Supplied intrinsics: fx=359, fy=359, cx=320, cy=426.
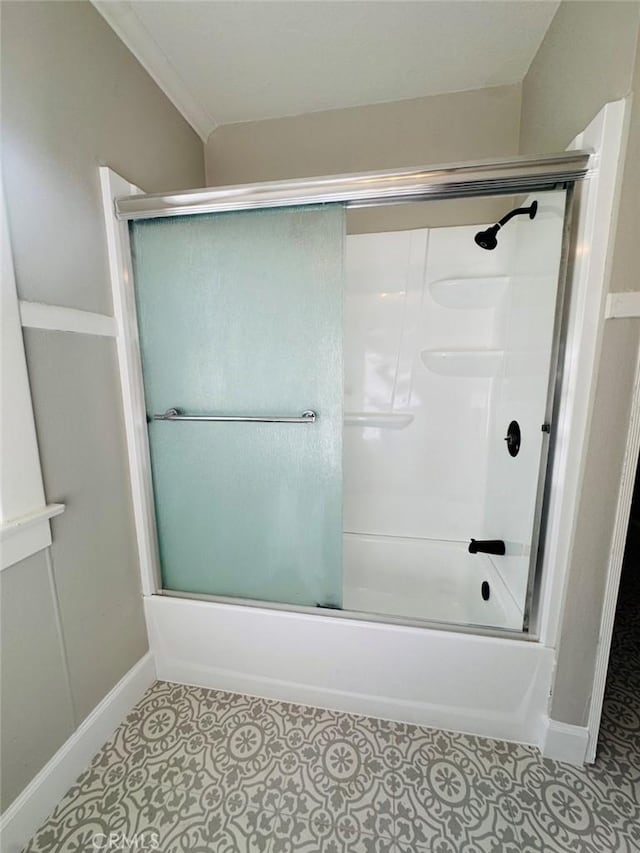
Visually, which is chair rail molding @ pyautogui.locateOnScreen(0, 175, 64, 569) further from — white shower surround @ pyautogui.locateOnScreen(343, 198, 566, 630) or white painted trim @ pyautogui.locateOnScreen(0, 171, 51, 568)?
white shower surround @ pyautogui.locateOnScreen(343, 198, 566, 630)

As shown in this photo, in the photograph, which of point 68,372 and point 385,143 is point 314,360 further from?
point 385,143

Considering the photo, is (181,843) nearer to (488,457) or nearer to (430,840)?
(430,840)

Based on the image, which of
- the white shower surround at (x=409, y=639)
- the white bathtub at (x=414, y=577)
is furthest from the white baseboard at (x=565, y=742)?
the white bathtub at (x=414, y=577)

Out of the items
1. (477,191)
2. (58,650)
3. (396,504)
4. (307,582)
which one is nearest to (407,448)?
(396,504)

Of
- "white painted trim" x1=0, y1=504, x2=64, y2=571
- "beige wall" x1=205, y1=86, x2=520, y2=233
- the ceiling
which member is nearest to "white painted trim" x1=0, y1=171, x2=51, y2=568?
"white painted trim" x1=0, y1=504, x2=64, y2=571

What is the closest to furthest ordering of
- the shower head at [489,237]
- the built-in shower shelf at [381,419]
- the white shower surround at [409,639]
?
1. the white shower surround at [409,639]
2. the shower head at [489,237]
3. the built-in shower shelf at [381,419]

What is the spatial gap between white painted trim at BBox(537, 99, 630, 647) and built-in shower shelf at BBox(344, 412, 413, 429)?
0.87 m

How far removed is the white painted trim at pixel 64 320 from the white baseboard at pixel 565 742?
188cm

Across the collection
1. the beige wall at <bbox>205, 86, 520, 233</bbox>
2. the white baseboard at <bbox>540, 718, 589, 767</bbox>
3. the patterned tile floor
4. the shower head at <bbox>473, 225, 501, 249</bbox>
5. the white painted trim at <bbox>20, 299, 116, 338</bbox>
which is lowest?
the patterned tile floor

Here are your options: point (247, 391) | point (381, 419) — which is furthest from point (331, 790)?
point (381, 419)

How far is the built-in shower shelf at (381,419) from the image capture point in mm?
1896

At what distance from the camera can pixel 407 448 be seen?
193 cm

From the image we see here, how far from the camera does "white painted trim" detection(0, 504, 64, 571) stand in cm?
88

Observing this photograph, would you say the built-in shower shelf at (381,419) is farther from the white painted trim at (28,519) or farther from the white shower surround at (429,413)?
the white painted trim at (28,519)
